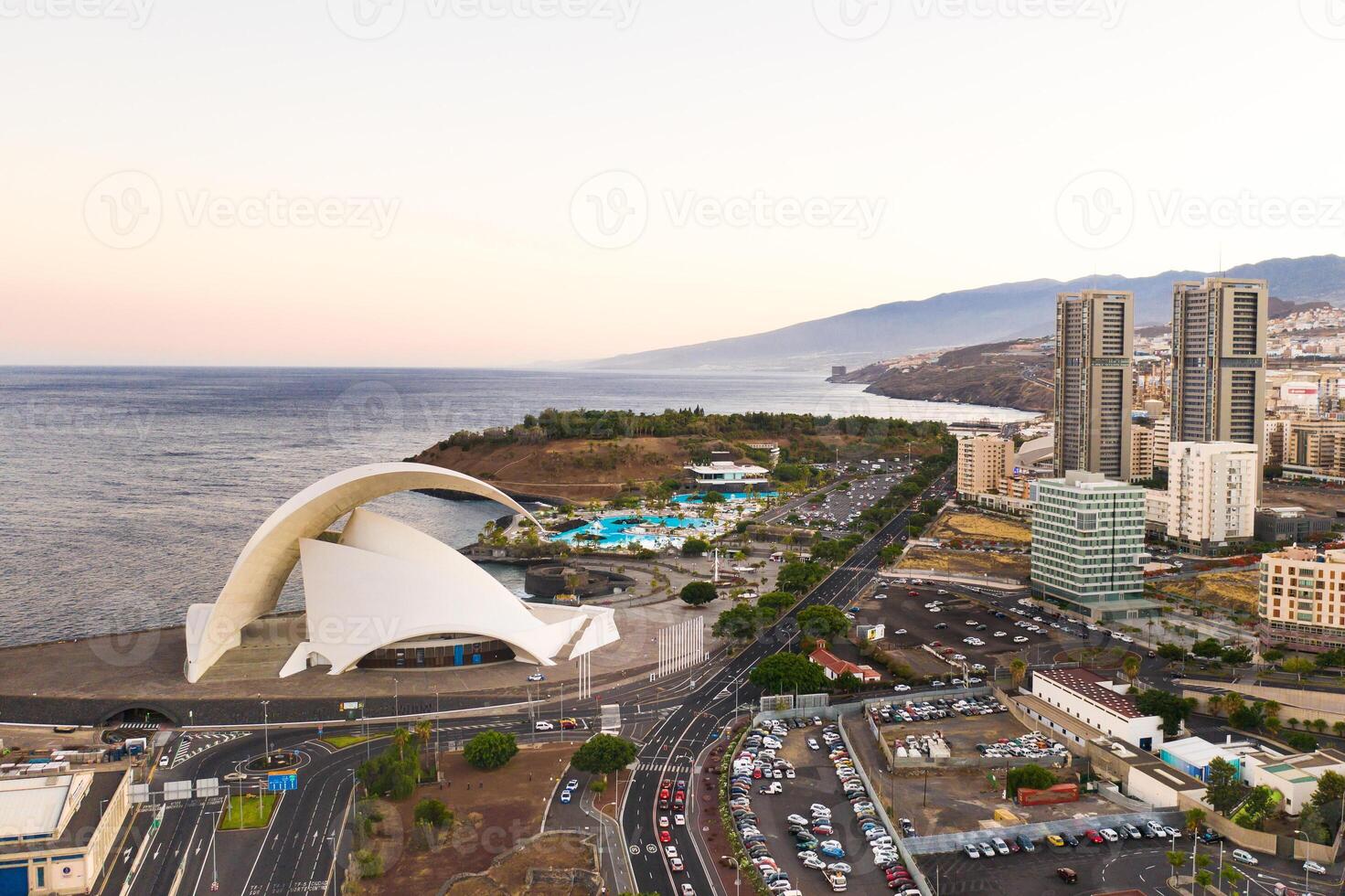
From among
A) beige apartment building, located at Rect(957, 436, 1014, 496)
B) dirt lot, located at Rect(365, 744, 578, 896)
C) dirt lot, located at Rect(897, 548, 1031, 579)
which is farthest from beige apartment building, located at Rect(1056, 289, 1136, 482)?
dirt lot, located at Rect(365, 744, 578, 896)

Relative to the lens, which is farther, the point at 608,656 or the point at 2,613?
the point at 2,613

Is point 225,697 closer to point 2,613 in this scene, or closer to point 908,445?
point 2,613

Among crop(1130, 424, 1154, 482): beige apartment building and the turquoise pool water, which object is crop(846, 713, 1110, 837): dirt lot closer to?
the turquoise pool water

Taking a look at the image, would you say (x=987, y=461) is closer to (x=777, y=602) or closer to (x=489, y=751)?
(x=777, y=602)

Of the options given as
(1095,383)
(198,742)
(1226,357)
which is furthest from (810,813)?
(1226,357)

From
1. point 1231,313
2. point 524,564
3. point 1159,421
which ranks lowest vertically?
point 524,564

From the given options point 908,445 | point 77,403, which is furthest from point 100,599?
point 77,403

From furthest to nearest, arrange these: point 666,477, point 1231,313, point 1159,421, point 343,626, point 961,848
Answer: point 666,477, point 1159,421, point 1231,313, point 343,626, point 961,848
